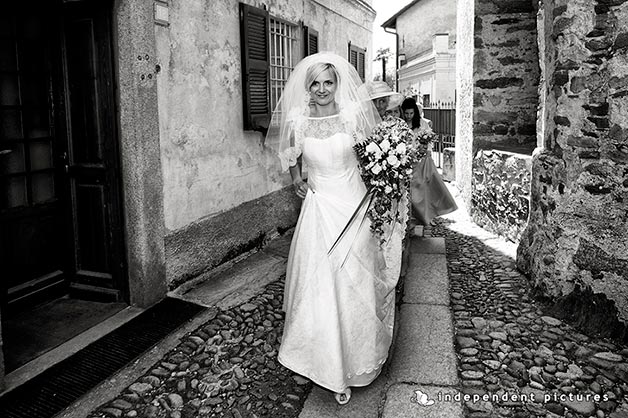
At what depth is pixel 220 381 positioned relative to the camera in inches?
146

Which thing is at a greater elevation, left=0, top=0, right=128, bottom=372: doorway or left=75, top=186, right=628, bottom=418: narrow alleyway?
left=0, top=0, right=128, bottom=372: doorway

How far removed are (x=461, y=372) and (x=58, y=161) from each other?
386 centimetres

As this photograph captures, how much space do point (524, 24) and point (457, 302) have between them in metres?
4.86

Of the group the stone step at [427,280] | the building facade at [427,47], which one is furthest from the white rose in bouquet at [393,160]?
the building facade at [427,47]

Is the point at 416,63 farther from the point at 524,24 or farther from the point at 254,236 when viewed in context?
the point at 254,236

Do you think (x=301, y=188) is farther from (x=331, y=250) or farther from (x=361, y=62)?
(x=361, y=62)

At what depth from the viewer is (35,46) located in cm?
485

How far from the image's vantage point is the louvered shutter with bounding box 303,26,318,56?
8383 millimetres

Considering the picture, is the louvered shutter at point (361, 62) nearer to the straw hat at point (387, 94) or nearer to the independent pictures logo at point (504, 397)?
the straw hat at point (387, 94)

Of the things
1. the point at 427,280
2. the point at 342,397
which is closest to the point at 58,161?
the point at 342,397

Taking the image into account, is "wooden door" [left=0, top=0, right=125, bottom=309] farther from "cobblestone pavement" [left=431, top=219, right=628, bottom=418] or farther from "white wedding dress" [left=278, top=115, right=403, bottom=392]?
"cobblestone pavement" [left=431, top=219, right=628, bottom=418]

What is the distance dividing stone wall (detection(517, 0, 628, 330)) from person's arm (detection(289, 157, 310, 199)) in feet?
7.67

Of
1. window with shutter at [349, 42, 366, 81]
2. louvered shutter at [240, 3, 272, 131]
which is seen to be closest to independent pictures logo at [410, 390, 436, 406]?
louvered shutter at [240, 3, 272, 131]

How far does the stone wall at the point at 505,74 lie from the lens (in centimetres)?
801
